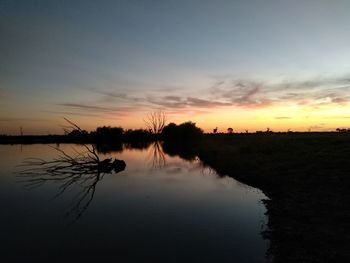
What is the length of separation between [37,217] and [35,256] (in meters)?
5.04

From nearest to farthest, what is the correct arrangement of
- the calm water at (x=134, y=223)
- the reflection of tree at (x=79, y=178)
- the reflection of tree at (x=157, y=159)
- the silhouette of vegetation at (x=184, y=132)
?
the calm water at (x=134, y=223)
the reflection of tree at (x=79, y=178)
the reflection of tree at (x=157, y=159)
the silhouette of vegetation at (x=184, y=132)

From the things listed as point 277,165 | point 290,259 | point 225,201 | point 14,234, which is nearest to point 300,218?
point 290,259

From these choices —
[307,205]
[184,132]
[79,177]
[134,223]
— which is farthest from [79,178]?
[184,132]

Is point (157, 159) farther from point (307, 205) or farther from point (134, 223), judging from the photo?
point (307, 205)

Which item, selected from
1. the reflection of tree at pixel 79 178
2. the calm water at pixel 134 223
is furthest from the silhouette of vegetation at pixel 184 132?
the calm water at pixel 134 223

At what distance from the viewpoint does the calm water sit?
9516mm

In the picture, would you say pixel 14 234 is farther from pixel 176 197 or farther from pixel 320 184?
pixel 320 184

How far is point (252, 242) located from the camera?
10.3 metres

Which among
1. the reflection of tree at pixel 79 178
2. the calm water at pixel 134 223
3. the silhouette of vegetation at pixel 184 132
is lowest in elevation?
the calm water at pixel 134 223

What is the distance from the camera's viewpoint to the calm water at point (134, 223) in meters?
9.52

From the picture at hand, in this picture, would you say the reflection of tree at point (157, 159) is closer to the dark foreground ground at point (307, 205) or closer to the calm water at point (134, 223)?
the dark foreground ground at point (307, 205)

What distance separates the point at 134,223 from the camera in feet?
41.8

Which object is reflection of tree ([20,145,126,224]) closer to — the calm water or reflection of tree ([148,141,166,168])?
the calm water

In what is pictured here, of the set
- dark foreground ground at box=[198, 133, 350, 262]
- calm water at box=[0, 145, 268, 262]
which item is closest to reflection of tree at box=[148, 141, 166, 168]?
dark foreground ground at box=[198, 133, 350, 262]
